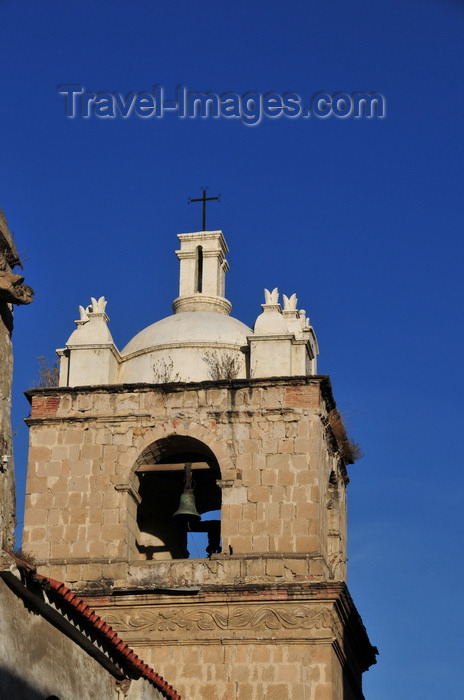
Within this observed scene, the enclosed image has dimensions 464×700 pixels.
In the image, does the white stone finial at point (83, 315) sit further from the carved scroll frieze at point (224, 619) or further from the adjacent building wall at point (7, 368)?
the adjacent building wall at point (7, 368)

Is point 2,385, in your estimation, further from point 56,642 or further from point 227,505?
point 227,505

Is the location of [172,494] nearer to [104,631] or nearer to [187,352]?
[187,352]

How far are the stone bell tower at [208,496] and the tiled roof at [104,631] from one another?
2368 millimetres

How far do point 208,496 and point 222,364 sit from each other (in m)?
2.08

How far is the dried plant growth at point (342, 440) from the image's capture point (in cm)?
2309

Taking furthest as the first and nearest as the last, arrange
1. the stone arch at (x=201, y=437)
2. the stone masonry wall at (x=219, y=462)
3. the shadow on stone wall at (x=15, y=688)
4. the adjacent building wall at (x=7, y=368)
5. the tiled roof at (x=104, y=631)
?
the stone arch at (x=201, y=437), the stone masonry wall at (x=219, y=462), the tiled roof at (x=104, y=631), the shadow on stone wall at (x=15, y=688), the adjacent building wall at (x=7, y=368)

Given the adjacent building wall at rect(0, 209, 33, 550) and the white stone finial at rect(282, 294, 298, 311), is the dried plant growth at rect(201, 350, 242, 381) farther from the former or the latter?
the adjacent building wall at rect(0, 209, 33, 550)

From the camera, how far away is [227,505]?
2181cm

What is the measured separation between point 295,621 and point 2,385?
836 centimetres

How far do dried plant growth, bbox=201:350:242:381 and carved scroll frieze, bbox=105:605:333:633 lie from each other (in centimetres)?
337

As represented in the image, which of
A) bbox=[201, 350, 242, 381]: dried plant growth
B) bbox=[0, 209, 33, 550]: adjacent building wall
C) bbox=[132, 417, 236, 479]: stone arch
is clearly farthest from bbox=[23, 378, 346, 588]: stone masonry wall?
bbox=[0, 209, 33, 550]: adjacent building wall

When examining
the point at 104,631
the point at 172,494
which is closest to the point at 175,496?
the point at 172,494

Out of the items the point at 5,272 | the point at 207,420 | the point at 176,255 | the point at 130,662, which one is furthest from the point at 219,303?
the point at 5,272

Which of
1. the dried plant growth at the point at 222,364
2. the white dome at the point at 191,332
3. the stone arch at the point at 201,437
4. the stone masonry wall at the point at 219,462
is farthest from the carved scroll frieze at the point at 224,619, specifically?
the white dome at the point at 191,332
